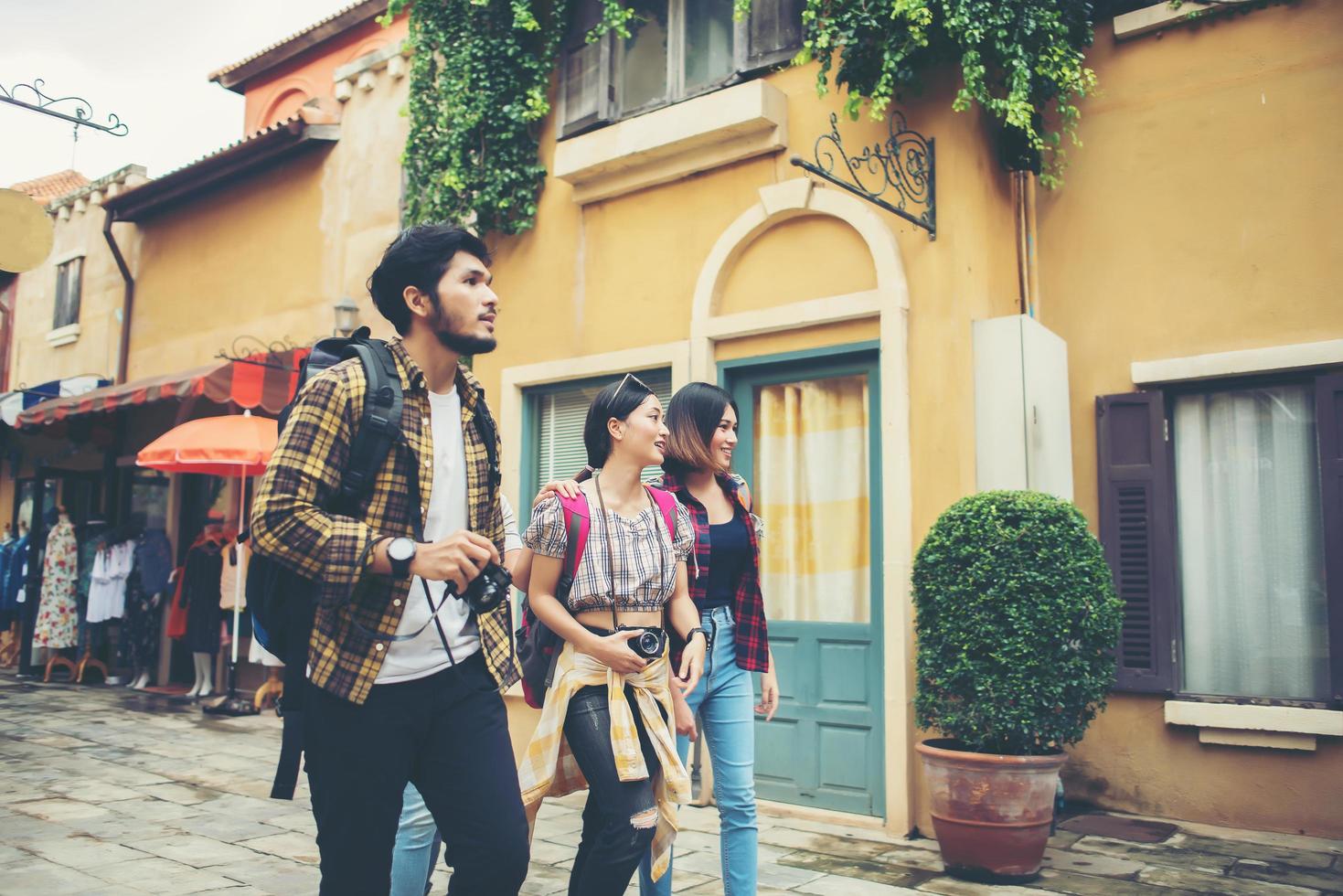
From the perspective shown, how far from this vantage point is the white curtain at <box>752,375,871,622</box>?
268 inches

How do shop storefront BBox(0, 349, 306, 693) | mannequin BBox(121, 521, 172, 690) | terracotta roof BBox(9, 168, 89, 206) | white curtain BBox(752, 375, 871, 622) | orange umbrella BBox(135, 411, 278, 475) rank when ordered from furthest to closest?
terracotta roof BBox(9, 168, 89, 206) → mannequin BBox(121, 521, 172, 690) → shop storefront BBox(0, 349, 306, 693) → orange umbrella BBox(135, 411, 278, 475) → white curtain BBox(752, 375, 871, 622)

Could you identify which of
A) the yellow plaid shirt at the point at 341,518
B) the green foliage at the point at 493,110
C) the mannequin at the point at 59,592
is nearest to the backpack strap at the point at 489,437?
the yellow plaid shirt at the point at 341,518

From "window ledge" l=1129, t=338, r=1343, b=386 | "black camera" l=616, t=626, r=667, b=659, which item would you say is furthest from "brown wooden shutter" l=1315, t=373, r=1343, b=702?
"black camera" l=616, t=626, r=667, b=659

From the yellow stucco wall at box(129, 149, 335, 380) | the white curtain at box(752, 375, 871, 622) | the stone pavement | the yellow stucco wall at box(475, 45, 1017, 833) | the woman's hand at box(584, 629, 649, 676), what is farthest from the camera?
the yellow stucco wall at box(129, 149, 335, 380)

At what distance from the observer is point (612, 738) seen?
11.1 ft

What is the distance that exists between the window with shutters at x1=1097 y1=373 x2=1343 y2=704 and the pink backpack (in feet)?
13.4

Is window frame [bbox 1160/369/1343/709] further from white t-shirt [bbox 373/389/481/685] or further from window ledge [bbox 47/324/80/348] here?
window ledge [bbox 47/324/80/348]

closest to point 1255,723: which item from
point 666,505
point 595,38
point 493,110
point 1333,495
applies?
point 1333,495

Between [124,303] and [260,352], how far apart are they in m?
3.38

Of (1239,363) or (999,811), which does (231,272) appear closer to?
(1239,363)

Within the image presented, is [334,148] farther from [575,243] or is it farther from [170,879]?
[170,879]

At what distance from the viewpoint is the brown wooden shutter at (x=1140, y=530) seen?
6.37m

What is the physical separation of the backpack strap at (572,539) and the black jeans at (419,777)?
2.74ft

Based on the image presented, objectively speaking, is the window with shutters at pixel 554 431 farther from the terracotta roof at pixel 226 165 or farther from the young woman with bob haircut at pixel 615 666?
the terracotta roof at pixel 226 165
